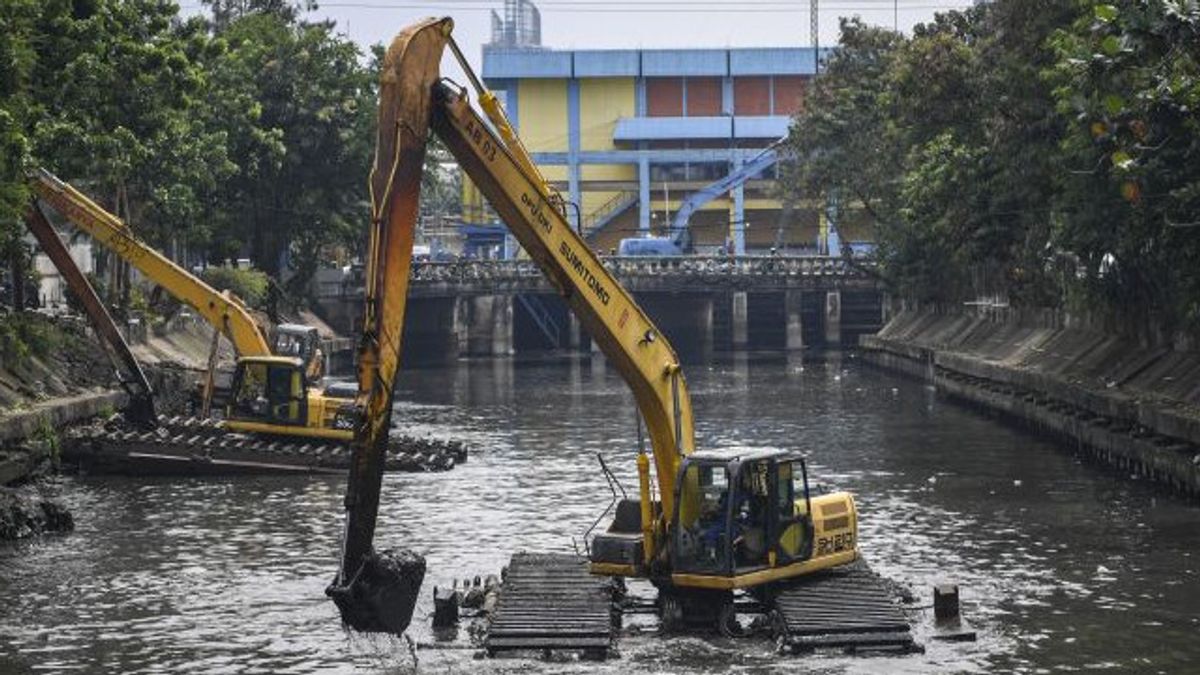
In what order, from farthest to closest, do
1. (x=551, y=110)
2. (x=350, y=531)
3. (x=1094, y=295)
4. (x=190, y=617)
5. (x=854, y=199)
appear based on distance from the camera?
(x=551, y=110)
(x=854, y=199)
(x=1094, y=295)
(x=190, y=617)
(x=350, y=531)

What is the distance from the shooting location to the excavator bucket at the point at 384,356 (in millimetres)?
30000

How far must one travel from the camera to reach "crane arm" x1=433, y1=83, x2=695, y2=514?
34.3m

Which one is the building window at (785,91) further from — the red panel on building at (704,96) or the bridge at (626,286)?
the bridge at (626,286)

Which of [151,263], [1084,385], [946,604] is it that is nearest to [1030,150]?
[1084,385]

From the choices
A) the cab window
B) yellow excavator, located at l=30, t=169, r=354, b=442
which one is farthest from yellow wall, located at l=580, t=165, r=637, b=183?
the cab window

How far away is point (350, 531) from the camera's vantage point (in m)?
30.0

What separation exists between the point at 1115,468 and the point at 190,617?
1281 inches

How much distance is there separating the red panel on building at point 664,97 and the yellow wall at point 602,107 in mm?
1937

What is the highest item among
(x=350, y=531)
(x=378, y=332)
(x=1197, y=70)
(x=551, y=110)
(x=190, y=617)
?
(x=551, y=110)

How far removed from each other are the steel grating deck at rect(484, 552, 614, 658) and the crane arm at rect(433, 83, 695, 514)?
2036mm

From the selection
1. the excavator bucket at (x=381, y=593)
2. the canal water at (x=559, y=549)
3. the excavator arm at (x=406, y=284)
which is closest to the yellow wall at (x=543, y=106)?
the canal water at (x=559, y=549)

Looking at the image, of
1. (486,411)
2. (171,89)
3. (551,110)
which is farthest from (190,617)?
(551,110)

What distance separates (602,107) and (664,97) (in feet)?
20.5

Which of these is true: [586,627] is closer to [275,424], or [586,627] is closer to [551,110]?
[275,424]
